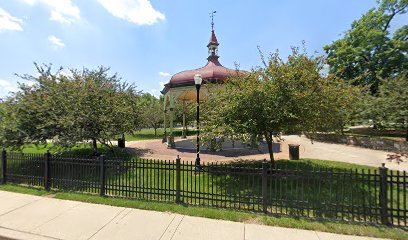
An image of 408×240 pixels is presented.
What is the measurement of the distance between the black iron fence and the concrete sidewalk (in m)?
0.87

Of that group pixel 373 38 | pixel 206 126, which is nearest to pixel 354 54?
pixel 373 38

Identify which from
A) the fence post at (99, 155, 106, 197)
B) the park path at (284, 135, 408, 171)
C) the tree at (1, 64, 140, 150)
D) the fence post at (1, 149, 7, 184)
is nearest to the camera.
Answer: the fence post at (99, 155, 106, 197)

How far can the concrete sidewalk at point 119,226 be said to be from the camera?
4223mm

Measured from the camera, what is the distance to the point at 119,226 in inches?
183

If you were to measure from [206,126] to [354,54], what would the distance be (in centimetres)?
2961

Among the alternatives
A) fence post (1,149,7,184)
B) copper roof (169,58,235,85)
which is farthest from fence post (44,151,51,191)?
copper roof (169,58,235,85)

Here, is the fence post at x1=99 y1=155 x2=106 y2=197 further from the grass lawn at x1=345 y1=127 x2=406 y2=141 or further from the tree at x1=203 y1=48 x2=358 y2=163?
the grass lawn at x1=345 y1=127 x2=406 y2=141

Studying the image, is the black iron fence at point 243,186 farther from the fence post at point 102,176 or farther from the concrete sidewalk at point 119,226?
the concrete sidewalk at point 119,226

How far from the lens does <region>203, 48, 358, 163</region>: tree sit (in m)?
7.19

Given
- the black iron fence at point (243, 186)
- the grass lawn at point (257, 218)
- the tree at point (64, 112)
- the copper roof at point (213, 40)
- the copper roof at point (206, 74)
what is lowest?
the grass lawn at point (257, 218)

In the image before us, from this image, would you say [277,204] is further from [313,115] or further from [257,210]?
[313,115]

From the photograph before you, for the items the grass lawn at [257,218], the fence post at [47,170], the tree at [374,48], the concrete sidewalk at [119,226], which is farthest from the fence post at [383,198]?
the tree at [374,48]

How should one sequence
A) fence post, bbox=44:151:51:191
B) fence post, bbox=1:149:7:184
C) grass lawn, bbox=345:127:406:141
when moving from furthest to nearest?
1. grass lawn, bbox=345:127:406:141
2. fence post, bbox=1:149:7:184
3. fence post, bbox=44:151:51:191

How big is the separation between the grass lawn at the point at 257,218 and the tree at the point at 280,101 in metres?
2.90
